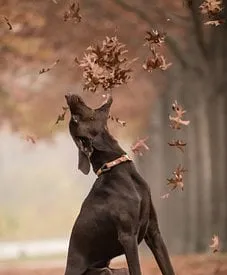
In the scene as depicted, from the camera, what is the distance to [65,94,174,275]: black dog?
1.34 meters

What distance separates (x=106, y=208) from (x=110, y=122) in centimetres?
115

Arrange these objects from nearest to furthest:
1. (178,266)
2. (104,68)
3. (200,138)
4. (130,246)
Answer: (130,246)
(104,68)
(178,266)
(200,138)

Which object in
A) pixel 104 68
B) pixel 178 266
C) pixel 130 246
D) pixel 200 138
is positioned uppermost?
pixel 200 138

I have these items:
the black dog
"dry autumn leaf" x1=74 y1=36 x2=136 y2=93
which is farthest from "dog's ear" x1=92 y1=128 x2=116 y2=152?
"dry autumn leaf" x1=74 y1=36 x2=136 y2=93

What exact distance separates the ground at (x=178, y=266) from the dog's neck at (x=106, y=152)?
0.82 m

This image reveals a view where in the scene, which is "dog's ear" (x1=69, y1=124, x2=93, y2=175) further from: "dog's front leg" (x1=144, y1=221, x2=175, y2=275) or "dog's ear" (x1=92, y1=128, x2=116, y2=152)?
"dog's front leg" (x1=144, y1=221, x2=175, y2=275)

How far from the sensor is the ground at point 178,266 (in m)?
2.21

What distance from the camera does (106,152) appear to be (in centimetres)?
138

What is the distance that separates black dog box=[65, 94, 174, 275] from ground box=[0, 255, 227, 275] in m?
0.77

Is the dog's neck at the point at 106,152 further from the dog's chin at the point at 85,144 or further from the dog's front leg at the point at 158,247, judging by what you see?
the dog's front leg at the point at 158,247

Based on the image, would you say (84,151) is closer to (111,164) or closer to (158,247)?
(111,164)

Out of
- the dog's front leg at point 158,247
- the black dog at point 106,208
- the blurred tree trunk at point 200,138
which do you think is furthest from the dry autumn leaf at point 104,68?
the blurred tree trunk at point 200,138

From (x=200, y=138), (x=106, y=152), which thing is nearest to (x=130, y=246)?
(x=106, y=152)

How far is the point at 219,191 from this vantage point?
256cm
